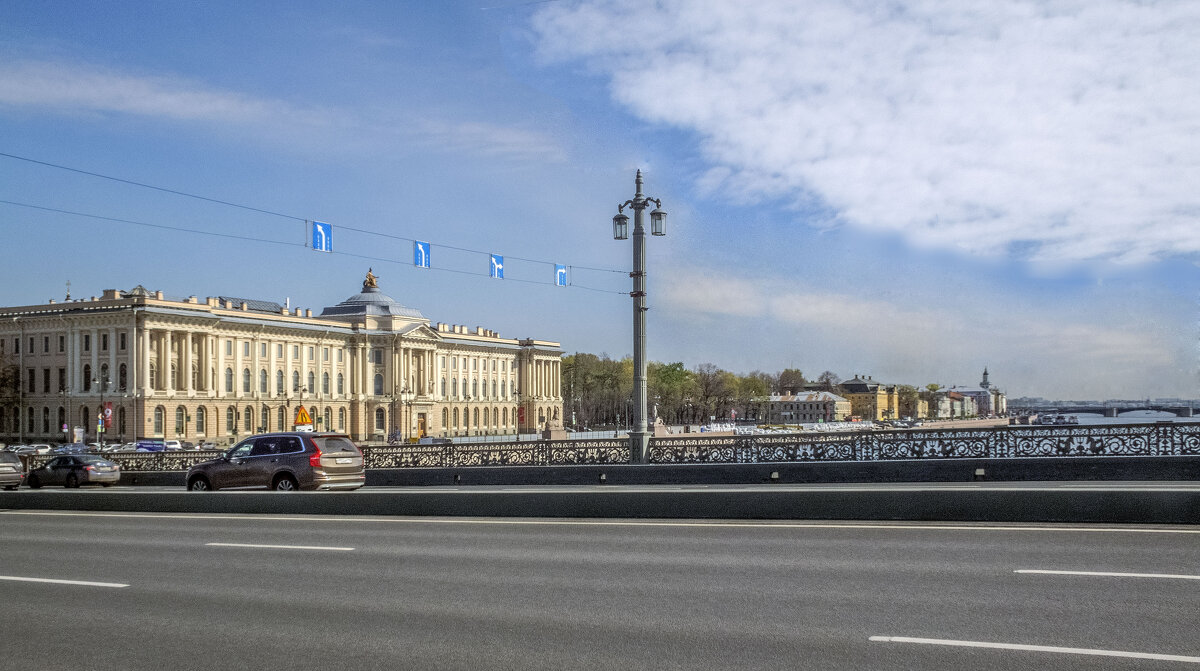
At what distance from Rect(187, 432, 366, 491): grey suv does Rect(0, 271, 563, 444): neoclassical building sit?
56.3 metres

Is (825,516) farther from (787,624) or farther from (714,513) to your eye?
(787,624)

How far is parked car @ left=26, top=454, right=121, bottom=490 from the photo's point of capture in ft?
124

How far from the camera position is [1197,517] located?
13055 millimetres

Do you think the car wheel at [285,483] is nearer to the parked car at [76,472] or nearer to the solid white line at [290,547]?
the solid white line at [290,547]

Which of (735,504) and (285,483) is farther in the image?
(285,483)

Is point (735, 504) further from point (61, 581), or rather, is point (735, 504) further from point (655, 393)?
point (655, 393)

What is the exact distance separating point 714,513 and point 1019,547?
208 inches

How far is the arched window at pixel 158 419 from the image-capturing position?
332 ft

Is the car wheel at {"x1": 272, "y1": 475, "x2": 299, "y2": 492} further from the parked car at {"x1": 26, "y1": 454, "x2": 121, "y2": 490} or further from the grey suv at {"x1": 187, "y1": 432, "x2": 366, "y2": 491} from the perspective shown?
the parked car at {"x1": 26, "y1": 454, "x2": 121, "y2": 490}

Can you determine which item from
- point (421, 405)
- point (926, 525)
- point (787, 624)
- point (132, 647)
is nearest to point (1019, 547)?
point (926, 525)

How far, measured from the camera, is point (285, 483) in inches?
957

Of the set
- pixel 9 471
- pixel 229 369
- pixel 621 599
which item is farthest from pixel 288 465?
pixel 229 369

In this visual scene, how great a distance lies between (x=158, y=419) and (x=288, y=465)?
8673 cm

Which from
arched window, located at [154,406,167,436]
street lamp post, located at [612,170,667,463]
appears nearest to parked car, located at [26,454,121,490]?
street lamp post, located at [612,170,667,463]
